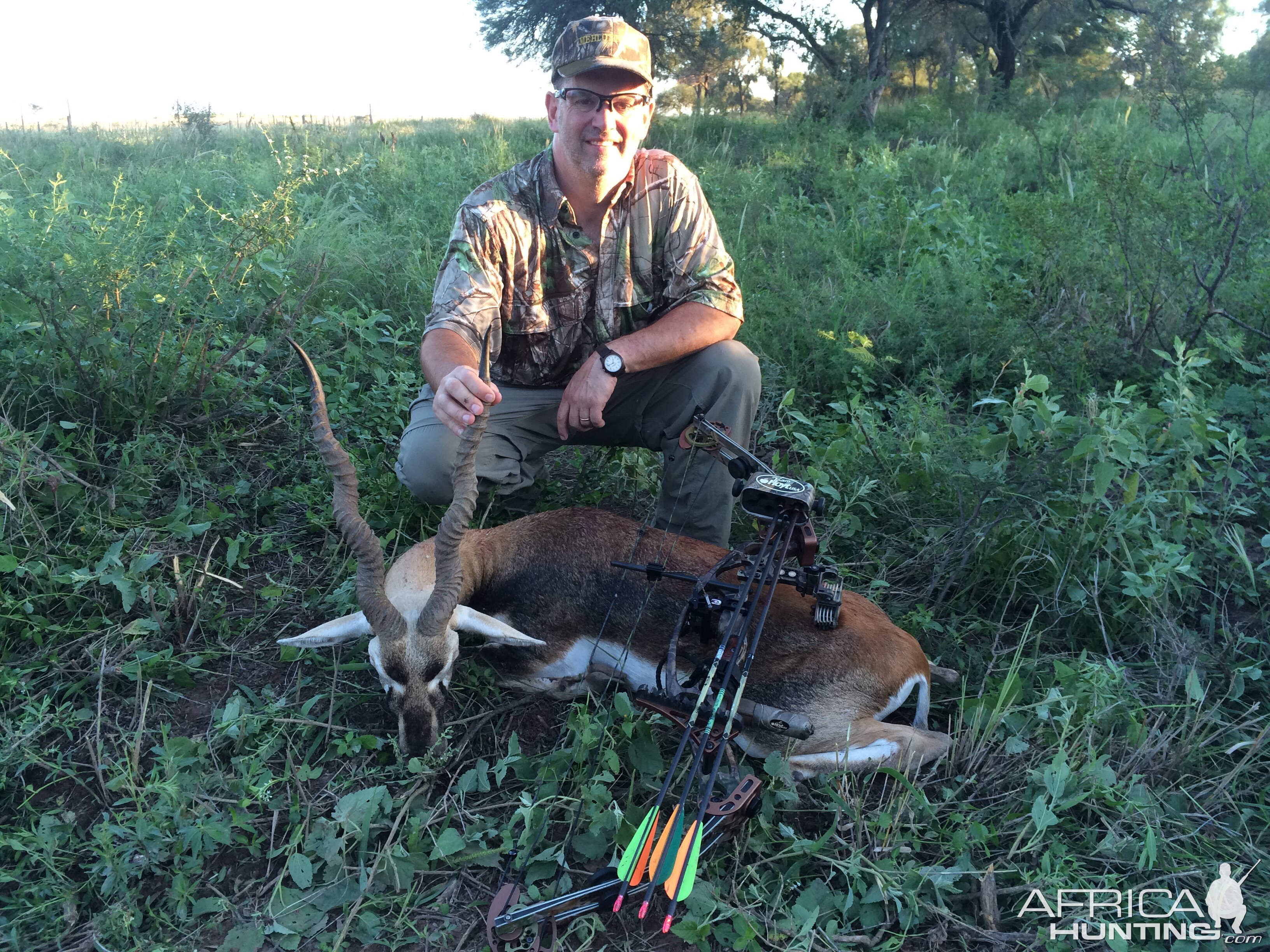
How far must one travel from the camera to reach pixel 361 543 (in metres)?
3.17

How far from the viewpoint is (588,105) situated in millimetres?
3924

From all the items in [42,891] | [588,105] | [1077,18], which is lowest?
[42,891]

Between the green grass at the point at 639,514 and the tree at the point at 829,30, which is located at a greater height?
the tree at the point at 829,30

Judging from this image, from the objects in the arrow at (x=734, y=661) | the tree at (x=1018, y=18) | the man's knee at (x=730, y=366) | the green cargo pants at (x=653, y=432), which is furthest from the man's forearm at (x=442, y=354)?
the tree at (x=1018, y=18)

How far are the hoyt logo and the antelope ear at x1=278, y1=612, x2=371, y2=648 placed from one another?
2.37 meters

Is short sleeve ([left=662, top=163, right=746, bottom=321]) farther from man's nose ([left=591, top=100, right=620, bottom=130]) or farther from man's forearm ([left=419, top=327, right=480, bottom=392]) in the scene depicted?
man's forearm ([left=419, top=327, right=480, bottom=392])

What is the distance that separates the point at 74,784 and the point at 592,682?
1777 millimetres

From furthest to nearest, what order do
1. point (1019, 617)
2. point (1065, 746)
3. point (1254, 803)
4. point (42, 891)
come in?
point (1019, 617) → point (1065, 746) → point (1254, 803) → point (42, 891)

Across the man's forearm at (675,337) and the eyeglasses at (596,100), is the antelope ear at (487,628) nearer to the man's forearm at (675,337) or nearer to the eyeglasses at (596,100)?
the man's forearm at (675,337)

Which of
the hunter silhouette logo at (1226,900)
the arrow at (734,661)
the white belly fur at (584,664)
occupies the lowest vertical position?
the hunter silhouette logo at (1226,900)

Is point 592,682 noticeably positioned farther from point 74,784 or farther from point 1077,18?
point 1077,18

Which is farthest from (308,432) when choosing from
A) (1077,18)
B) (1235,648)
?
(1077,18)

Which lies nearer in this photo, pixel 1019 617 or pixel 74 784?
pixel 74 784

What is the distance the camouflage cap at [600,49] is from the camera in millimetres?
3844
